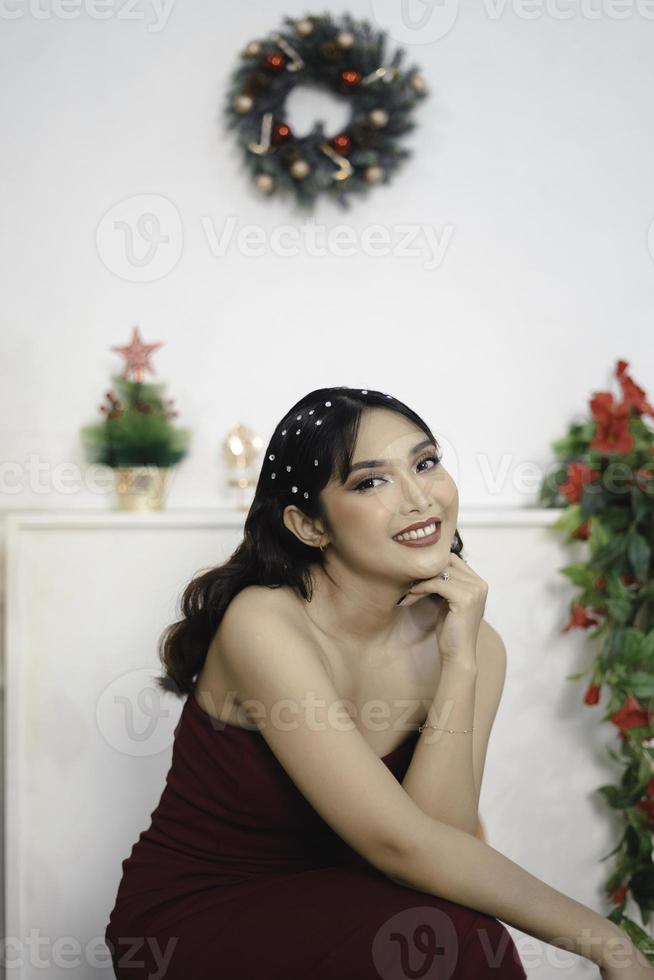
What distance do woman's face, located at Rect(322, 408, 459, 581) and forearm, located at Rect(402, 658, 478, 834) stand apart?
6.0 inches

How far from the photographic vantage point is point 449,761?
50.0 inches

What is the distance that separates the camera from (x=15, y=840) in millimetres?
1851

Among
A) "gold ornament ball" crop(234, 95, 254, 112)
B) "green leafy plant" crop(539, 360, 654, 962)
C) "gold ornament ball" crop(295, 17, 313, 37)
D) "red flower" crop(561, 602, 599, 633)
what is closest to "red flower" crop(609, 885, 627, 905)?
Answer: "green leafy plant" crop(539, 360, 654, 962)

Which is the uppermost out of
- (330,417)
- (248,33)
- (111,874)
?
(248,33)

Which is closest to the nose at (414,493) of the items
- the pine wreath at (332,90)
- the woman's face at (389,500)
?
the woman's face at (389,500)

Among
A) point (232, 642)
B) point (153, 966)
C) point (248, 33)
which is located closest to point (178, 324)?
point (248, 33)

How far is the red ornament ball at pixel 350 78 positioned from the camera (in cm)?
215

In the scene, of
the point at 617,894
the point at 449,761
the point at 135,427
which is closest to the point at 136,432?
the point at 135,427

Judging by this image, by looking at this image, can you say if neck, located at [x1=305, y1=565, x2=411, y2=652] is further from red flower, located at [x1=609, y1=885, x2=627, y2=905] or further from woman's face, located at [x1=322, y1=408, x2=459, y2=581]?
red flower, located at [x1=609, y1=885, x2=627, y2=905]

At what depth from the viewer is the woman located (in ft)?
3.77

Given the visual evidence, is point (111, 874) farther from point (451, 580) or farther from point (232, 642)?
point (451, 580)

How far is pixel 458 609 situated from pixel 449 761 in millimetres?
196

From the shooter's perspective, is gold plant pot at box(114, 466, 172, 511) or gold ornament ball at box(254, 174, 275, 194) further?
gold ornament ball at box(254, 174, 275, 194)

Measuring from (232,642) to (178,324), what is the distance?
107cm
